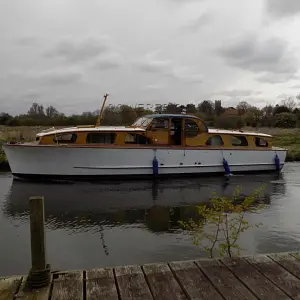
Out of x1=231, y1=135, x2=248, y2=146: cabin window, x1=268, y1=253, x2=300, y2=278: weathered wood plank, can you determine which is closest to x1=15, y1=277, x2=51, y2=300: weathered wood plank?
x1=268, y1=253, x2=300, y2=278: weathered wood plank

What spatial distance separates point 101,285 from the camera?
3.37 metres

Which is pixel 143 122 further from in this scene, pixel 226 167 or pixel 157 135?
pixel 226 167

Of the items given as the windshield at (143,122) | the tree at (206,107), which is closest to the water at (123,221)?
the windshield at (143,122)

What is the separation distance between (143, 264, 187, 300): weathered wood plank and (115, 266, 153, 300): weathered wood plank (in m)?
0.06

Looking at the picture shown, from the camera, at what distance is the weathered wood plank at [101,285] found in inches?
125

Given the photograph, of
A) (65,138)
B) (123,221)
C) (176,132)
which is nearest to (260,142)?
(176,132)

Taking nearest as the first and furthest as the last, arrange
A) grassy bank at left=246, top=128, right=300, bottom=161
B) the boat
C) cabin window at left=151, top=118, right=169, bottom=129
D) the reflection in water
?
the reflection in water, the boat, cabin window at left=151, top=118, right=169, bottom=129, grassy bank at left=246, top=128, right=300, bottom=161

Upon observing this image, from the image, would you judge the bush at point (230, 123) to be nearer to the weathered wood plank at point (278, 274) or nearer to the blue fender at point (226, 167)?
the blue fender at point (226, 167)

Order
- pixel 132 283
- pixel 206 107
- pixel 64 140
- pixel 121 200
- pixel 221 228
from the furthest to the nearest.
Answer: pixel 206 107 < pixel 64 140 < pixel 121 200 < pixel 221 228 < pixel 132 283

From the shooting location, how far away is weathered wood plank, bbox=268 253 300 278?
3.69 meters

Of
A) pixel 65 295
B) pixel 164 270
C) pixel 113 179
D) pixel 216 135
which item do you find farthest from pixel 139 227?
pixel 216 135

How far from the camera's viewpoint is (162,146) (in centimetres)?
1318

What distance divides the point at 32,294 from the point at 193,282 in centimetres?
150

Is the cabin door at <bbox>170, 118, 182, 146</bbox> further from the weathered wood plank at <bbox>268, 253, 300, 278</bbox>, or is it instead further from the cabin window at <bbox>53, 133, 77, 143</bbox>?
the weathered wood plank at <bbox>268, 253, 300, 278</bbox>
